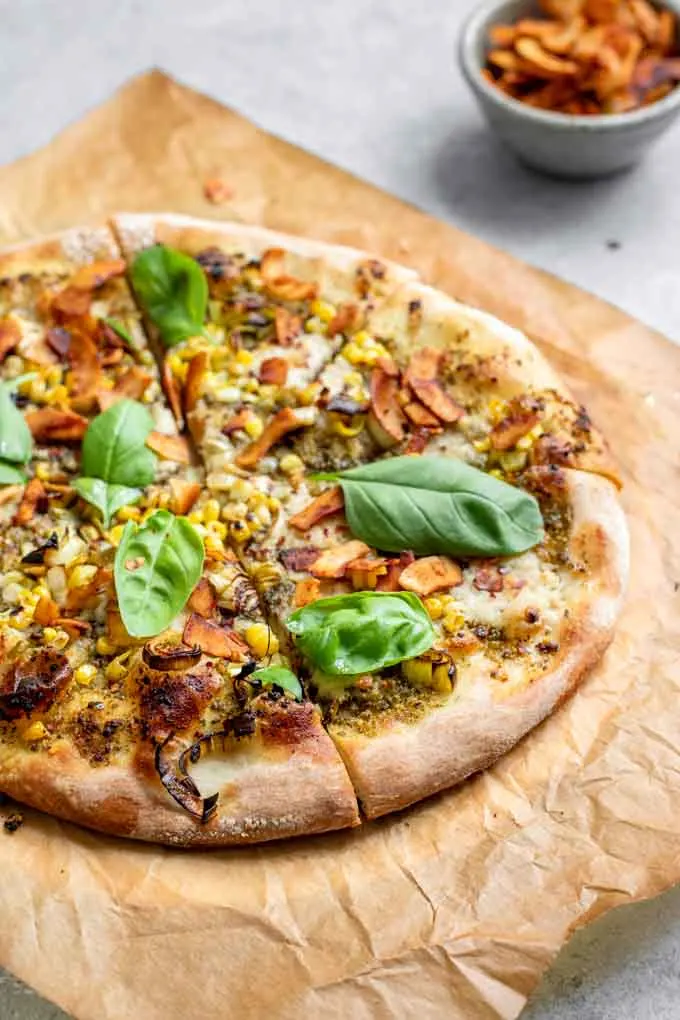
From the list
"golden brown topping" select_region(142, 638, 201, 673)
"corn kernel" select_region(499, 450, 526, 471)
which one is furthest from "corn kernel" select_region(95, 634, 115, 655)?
"corn kernel" select_region(499, 450, 526, 471)

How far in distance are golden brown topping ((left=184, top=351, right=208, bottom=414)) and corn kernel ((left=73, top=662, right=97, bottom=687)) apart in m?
1.04

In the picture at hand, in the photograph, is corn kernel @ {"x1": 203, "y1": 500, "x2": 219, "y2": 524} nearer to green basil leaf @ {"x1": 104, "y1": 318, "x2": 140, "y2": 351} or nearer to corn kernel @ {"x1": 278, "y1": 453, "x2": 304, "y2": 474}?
corn kernel @ {"x1": 278, "y1": 453, "x2": 304, "y2": 474}

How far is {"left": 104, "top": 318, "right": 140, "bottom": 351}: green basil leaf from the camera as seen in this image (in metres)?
4.75

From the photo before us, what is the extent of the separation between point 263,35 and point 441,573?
377 centimetres

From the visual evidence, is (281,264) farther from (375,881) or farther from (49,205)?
(375,881)

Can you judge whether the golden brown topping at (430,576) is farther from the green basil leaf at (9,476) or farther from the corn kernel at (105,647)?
the green basil leaf at (9,476)

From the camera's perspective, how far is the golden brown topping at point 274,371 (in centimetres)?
454

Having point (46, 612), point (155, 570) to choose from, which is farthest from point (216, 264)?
point (46, 612)

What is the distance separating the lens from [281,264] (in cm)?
489

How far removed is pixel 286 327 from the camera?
15.4ft

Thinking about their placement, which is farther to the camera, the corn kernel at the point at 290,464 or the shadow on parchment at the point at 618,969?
the corn kernel at the point at 290,464

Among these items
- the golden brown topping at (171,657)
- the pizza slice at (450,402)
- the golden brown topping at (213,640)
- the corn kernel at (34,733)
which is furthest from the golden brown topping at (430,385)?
the corn kernel at (34,733)

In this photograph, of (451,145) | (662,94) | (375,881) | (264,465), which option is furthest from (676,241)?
(375,881)

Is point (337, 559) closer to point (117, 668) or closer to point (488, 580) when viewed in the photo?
point (488, 580)
